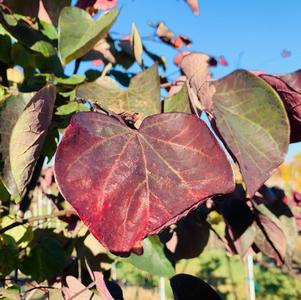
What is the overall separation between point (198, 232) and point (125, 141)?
54 cm

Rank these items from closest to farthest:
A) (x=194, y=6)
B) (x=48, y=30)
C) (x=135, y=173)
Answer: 1. (x=135, y=173)
2. (x=48, y=30)
3. (x=194, y=6)

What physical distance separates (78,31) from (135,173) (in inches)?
16.7

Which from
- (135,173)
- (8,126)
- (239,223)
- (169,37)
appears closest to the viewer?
(135,173)

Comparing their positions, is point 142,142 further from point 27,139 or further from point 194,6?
point 194,6

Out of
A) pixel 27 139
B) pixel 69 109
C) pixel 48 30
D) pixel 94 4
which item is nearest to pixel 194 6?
pixel 94 4

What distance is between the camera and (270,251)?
787 millimetres

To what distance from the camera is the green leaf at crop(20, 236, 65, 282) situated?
846 mm

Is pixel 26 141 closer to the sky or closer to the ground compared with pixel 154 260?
closer to the sky

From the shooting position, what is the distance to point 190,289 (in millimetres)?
536

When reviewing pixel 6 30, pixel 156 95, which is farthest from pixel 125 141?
pixel 6 30

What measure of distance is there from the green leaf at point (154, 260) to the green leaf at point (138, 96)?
31cm

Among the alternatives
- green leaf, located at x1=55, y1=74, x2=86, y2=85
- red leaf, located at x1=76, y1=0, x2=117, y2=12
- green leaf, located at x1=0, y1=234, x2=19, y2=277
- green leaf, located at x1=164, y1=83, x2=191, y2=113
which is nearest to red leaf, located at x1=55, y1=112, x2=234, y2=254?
green leaf, located at x1=164, y1=83, x2=191, y2=113

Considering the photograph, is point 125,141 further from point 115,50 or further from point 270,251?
point 115,50

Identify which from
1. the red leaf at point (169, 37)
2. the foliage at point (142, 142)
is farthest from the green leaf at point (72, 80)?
the red leaf at point (169, 37)
